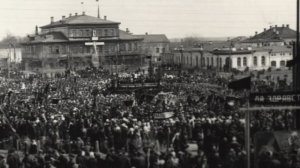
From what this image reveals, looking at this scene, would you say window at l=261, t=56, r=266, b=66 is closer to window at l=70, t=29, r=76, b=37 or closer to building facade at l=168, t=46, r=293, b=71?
building facade at l=168, t=46, r=293, b=71

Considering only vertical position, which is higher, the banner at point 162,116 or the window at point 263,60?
the window at point 263,60

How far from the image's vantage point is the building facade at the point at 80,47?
316ft

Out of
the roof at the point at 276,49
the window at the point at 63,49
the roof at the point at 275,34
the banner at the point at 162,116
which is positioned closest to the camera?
the banner at the point at 162,116

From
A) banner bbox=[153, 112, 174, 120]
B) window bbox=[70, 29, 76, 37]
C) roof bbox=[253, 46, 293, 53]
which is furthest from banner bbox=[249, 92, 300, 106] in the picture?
window bbox=[70, 29, 76, 37]

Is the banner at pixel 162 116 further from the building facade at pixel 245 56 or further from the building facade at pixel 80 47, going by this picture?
the building facade at pixel 80 47

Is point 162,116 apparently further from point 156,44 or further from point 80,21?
point 156,44

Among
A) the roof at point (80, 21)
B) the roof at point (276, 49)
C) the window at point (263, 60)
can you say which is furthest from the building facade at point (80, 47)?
the window at point (263, 60)

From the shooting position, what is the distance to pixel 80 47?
99.6 metres

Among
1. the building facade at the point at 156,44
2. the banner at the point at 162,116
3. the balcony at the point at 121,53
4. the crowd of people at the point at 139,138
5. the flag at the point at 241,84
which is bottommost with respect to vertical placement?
the crowd of people at the point at 139,138

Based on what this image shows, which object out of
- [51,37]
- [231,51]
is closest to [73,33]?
[51,37]

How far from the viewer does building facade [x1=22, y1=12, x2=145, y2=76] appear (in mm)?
96250

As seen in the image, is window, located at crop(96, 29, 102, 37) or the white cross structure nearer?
the white cross structure

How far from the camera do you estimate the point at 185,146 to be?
764 inches

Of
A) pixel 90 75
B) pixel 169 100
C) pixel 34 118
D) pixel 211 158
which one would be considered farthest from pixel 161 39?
pixel 211 158
